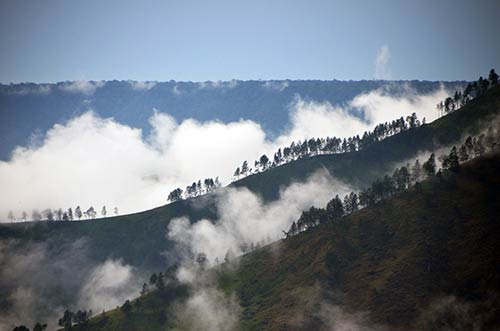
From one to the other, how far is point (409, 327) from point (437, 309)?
43.2 feet

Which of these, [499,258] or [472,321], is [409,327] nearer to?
[472,321]

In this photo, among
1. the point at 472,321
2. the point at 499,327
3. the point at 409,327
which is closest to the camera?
the point at 499,327

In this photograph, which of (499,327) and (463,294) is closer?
(499,327)

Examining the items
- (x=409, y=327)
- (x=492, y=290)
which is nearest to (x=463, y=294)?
(x=492, y=290)

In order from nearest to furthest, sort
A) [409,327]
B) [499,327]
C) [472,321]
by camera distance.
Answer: [499,327] < [472,321] < [409,327]

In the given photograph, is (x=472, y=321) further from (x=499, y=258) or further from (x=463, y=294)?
(x=499, y=258)

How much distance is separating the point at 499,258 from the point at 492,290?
54.4ft

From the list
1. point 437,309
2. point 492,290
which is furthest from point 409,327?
point 492,290

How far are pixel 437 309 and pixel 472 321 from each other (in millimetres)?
16236

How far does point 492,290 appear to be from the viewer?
188750mm

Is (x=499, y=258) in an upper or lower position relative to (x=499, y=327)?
upper

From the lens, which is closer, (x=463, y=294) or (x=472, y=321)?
(x=472, y=321)

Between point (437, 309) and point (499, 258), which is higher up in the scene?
point (499, 258)

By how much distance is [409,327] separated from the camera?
196500 millimetres
